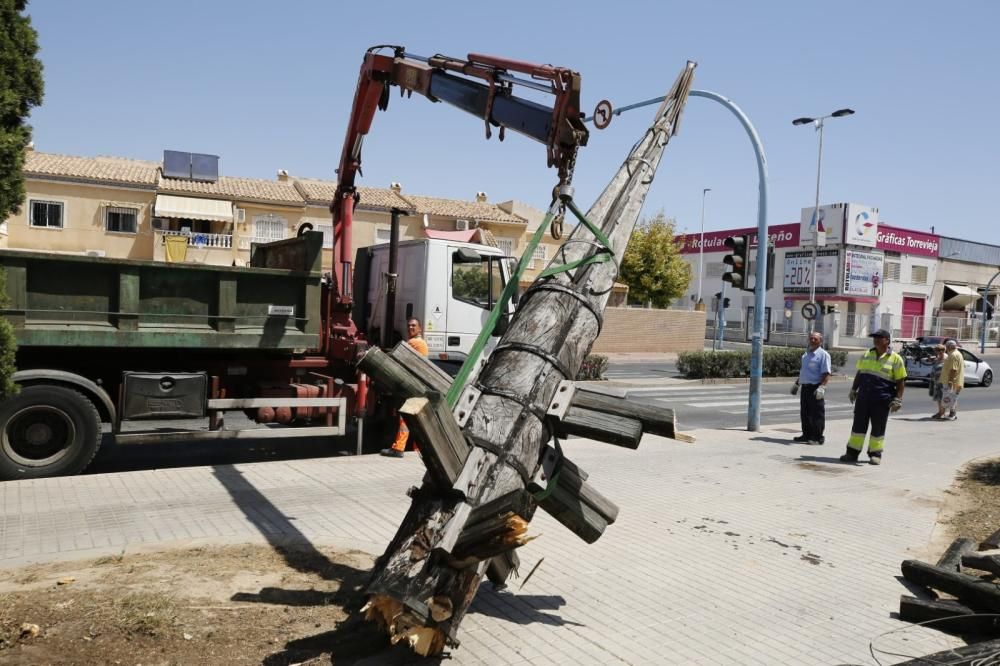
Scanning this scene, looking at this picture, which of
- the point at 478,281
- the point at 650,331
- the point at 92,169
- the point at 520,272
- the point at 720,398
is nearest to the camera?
the point at 520,272

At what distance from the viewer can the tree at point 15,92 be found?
4.68m

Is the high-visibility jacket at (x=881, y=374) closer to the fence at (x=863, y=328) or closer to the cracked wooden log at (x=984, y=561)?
the cracked wooden log at (x=984, y=561)

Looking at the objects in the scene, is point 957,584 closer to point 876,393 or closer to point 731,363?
point 876,393

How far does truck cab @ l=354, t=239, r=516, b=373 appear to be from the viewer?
34.7 feet

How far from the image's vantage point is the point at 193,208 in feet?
112

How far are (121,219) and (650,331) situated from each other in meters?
24.8

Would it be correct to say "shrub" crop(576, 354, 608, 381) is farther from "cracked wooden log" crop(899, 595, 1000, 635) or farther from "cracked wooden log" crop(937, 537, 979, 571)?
"cracked wooden log" crop(899, 595, 1000, 635)

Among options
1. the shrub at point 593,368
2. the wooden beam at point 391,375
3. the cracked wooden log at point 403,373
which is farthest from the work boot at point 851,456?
the shrub at point 593,368

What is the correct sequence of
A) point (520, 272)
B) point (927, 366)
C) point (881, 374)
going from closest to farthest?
1. point (520, 272)
2. point (881, 374)
3. point (927, 366)

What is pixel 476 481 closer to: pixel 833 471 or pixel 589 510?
pixel 589 510

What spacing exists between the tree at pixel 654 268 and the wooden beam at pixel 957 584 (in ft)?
122

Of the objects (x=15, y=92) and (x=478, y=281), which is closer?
(x=15, y=92)

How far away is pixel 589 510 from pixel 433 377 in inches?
51.4

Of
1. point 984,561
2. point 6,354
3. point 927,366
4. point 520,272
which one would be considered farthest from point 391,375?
point 927,366
